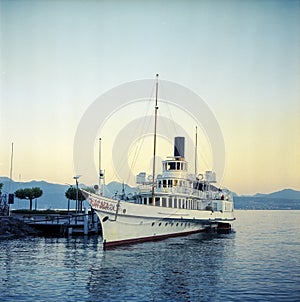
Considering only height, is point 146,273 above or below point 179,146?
below

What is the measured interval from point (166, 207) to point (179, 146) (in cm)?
1581

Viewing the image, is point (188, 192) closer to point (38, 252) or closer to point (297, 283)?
point (38, 252)

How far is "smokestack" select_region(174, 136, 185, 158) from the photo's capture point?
58.0m

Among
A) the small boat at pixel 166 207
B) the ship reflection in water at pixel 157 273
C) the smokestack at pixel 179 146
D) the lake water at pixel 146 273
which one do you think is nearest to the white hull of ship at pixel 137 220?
the small boat at pixel 166 207

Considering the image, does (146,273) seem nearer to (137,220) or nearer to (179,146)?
(137,220)

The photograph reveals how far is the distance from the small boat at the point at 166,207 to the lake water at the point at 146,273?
2.00 metres

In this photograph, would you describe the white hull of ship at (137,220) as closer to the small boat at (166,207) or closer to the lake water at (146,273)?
the small boat at (166,207)

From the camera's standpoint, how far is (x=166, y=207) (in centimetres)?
4397

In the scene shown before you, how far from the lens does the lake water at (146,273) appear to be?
2081 centimetres

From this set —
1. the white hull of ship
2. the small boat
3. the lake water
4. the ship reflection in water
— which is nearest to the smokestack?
the small boat

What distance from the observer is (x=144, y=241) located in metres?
41.0

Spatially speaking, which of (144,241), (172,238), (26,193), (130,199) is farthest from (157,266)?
(26,193)

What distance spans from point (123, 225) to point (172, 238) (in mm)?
9778

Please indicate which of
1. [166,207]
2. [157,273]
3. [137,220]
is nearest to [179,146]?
[166,207]
